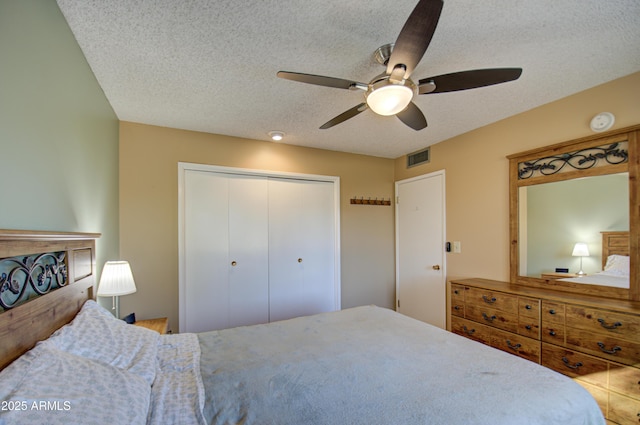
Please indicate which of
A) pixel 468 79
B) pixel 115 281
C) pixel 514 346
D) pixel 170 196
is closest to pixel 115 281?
pixel 115 281

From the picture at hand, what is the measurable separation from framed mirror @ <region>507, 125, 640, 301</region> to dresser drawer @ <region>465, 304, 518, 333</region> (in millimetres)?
406

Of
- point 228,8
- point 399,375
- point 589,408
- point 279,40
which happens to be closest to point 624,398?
point 589,408

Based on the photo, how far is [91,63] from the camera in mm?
1778

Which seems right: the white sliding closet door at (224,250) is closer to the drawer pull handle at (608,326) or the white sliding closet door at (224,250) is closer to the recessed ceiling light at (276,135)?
the recessed ceiling light at (276,135)

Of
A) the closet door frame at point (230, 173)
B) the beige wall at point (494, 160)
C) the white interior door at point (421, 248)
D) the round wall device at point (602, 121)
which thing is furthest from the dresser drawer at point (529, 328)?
the closet door frame at point (230, 173)

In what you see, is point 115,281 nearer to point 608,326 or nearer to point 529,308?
point 529,308

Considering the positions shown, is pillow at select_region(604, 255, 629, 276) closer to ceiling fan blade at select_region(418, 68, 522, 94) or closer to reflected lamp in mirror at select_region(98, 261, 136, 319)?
ceiling fan blade at select_region(418, 68, 522, 94)

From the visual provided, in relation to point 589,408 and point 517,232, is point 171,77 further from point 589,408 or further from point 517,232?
point 517,232

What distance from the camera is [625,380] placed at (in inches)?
67.1

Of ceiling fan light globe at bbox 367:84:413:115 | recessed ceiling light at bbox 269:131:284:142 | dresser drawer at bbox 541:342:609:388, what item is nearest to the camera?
ceiling fan light globe at bbox 367:84:413:115

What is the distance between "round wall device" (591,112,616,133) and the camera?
2047 mm

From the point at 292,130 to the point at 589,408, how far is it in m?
2.87

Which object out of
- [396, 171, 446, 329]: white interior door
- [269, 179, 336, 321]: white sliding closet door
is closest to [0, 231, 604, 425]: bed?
[269, 179, 336, 321]: white sliding closet door

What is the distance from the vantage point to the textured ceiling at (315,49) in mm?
1383
